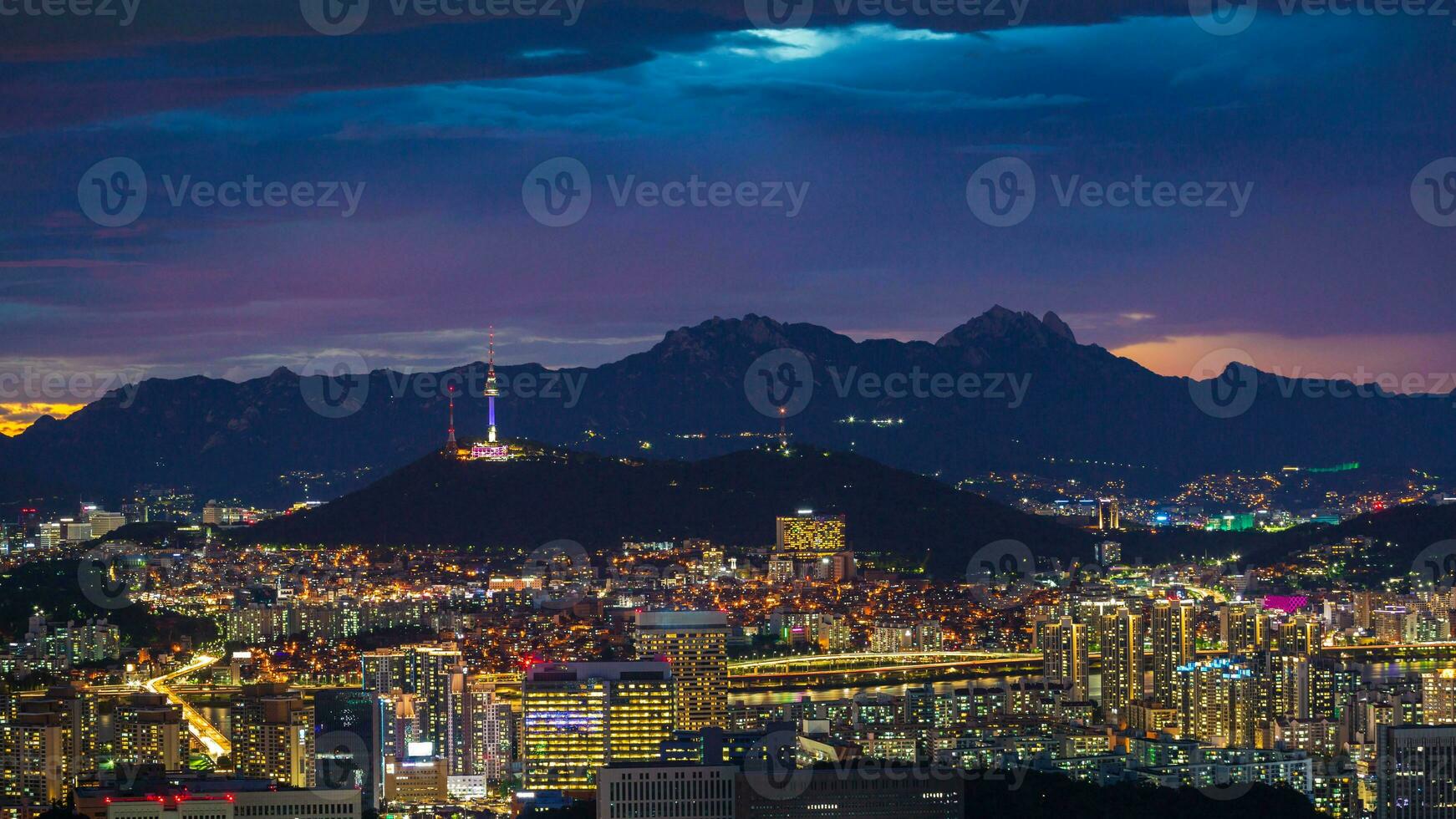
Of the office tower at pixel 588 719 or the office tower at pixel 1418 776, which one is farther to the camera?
the office tower at pixel 588 719

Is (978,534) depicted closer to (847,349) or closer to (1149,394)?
(847,349)

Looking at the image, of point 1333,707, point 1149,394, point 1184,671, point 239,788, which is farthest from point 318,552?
point 1149,394

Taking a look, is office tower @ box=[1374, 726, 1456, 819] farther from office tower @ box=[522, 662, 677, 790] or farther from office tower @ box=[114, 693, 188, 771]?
office tower @ box=[114, 693, 188, 771]

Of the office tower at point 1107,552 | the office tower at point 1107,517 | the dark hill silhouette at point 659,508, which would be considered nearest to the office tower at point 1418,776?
the dark hill silhouette at point 659,508

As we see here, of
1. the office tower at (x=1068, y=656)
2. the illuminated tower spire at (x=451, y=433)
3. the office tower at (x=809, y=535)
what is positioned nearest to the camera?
the office tower at (x=1068, y=656)

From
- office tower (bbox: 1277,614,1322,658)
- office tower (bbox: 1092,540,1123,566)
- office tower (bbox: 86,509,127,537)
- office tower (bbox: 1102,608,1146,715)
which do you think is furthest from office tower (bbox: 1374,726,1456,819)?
office tower (bbox: 86,509,127,537)

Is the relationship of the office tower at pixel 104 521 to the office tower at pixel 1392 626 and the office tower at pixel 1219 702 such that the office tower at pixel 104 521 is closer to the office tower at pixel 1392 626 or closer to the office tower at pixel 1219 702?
the office tower at pixel 1392 626

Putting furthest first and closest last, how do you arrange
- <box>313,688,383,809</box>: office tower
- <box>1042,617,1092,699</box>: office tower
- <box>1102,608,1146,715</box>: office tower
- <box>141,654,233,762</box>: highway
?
<box>1042,617,1092,699</box>: office tower < <box>1102,608,1146,715</box>: office tower < <box>141,654,233,762</box>: highway < <box>313,688,383,809</box>: office tower
